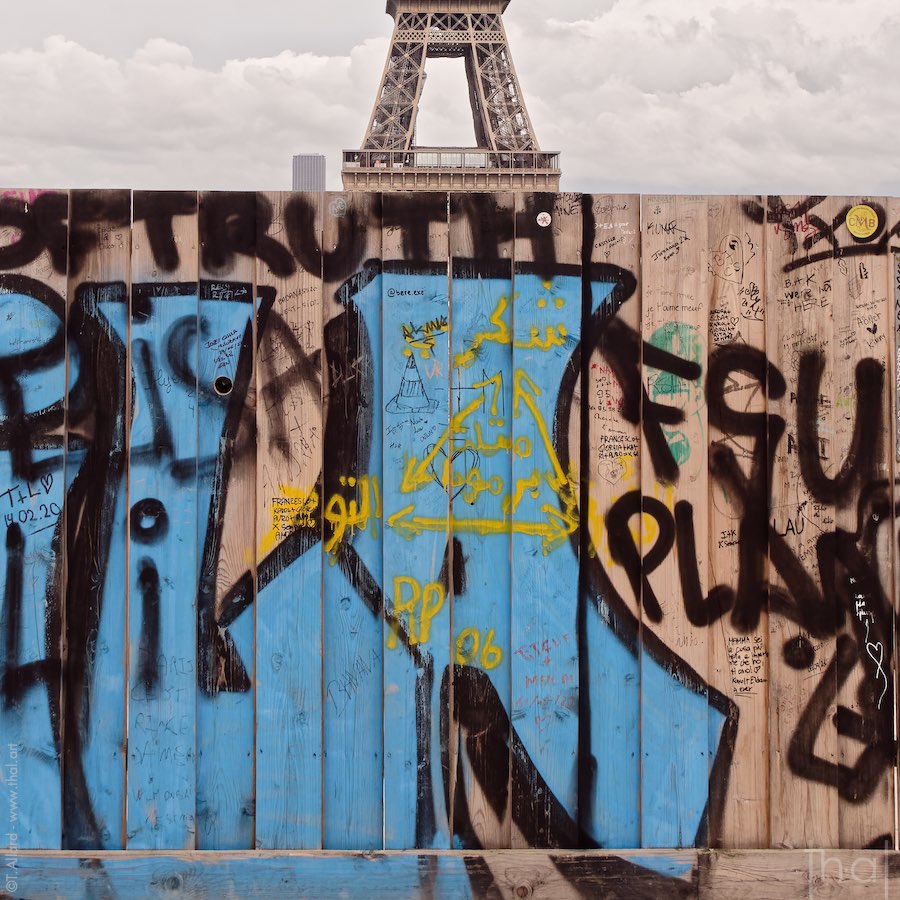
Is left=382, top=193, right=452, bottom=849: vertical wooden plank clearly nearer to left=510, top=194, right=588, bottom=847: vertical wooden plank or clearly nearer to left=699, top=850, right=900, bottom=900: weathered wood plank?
left=510, top=194, right=588, bottom=847: vertical wooden plank

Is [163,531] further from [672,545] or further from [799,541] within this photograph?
[799,541]

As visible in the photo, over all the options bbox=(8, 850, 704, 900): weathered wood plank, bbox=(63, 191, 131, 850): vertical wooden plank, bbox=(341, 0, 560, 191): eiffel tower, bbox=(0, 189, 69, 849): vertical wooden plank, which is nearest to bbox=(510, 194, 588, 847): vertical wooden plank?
bbox=(8, 850, 704, 900): weathered wood plank

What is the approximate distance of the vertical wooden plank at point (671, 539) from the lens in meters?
3.66

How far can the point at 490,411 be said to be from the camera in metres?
3.62

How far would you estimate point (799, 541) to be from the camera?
12.1 ft

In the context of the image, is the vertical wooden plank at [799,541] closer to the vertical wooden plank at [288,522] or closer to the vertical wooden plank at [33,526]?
the vertical wooden plank at [288,522]

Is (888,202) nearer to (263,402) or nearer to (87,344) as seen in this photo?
(263,402)

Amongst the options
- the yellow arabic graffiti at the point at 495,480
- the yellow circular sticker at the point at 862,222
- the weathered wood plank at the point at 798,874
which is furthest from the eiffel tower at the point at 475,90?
the weathered wood plank at the point at 798,874

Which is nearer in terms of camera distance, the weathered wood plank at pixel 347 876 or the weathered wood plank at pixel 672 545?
the weathered wood plank at pixel 347 876

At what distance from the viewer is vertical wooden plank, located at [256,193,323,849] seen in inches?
142

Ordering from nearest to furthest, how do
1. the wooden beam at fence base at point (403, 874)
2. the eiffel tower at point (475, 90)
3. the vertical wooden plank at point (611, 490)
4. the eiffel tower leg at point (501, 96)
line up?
the wooden beam at fence base at point (403, 874)
the vertical wooden plank at point (611, 490)
the eiffel tower at point (475, 90)
the eiffel tower leg at point (501, 96)

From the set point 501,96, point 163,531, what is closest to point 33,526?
point 163,531

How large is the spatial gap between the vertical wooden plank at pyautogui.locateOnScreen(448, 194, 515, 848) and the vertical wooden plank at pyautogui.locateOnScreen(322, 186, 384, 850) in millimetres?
254

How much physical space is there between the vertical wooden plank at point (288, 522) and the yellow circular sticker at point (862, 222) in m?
1.98
